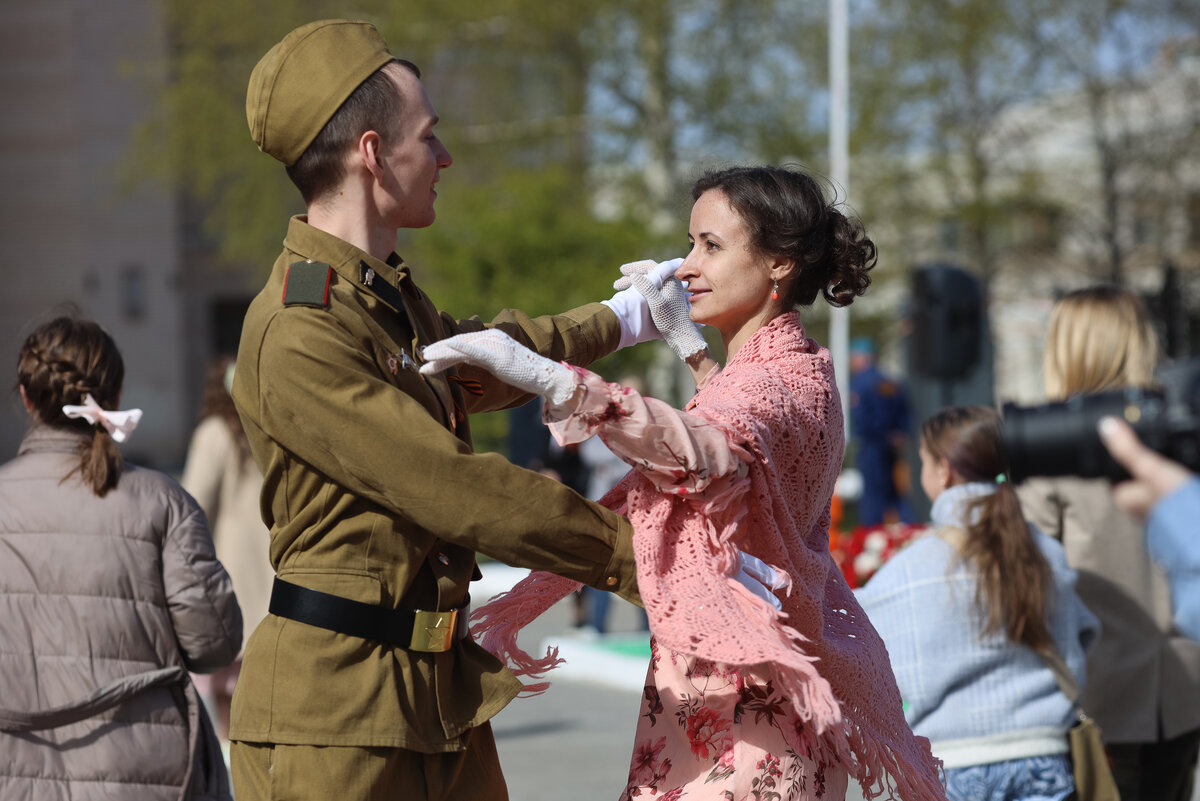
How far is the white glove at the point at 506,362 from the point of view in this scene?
2.25 meters

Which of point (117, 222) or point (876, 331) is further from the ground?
point (117, 222)

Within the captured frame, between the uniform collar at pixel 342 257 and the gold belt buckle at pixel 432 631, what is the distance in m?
0.54

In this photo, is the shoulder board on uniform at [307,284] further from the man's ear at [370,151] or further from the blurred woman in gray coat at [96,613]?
the blurred woman in gray coat at [96,613]

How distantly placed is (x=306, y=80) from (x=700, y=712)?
Answer: 1320 mm

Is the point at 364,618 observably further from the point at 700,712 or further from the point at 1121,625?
the point at 1121,625

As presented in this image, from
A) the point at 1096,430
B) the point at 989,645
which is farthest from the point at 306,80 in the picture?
the point at 989,645

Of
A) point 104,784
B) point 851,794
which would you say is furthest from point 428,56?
point 104,784

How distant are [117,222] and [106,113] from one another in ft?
8.76

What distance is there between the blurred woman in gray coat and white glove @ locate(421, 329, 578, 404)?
1.43 metres

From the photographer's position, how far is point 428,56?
20781 mm

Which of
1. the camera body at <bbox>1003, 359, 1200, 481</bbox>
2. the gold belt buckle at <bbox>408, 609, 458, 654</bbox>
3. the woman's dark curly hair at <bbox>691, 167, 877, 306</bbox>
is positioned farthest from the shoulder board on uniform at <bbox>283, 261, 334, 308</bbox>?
the camera body at <bbox>1003, 359, 1200, 481</bbox>

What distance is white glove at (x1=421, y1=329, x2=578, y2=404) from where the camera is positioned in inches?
88.7

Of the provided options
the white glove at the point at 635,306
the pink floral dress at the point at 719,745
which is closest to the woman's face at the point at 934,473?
the white glove at the point at 635,306

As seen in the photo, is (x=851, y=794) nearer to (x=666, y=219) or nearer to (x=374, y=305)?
(x=374, y=305)
